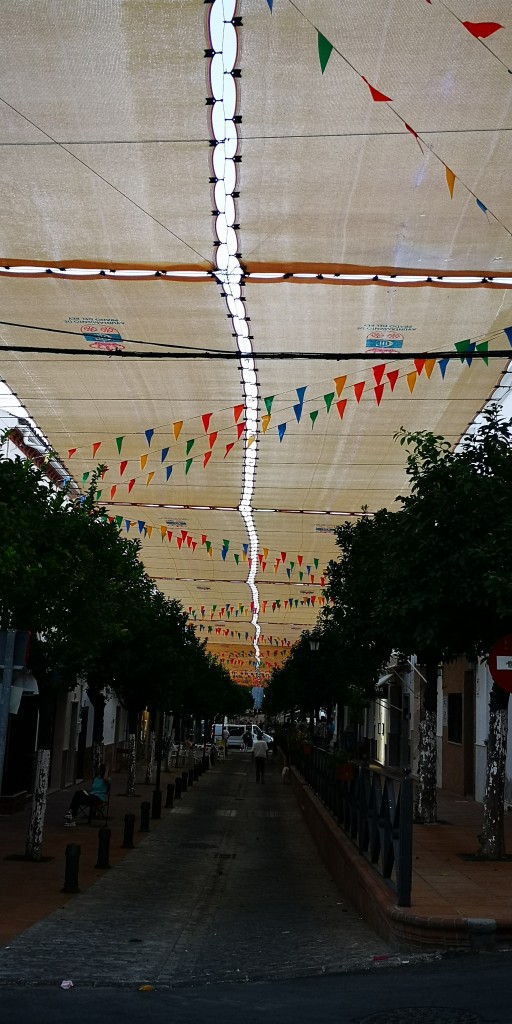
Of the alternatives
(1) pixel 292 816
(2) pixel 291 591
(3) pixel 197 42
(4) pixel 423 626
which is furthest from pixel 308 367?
(2) pixel 291 591

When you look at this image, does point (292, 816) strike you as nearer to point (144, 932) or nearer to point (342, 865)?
point (342, 865)

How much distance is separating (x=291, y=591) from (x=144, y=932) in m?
26.1

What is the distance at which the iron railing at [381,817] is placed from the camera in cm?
959

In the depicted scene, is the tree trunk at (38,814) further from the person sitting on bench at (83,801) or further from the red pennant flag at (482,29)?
the red pennant flag at (482,29)

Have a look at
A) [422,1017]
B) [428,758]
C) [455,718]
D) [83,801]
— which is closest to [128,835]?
[83,801]

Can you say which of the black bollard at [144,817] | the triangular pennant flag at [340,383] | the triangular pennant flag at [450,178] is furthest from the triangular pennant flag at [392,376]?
the black bollard at [144,817]

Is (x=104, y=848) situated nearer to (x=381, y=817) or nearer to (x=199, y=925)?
(x=199, y=925)

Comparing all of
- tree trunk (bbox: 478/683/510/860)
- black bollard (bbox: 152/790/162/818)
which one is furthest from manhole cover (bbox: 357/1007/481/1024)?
black bollard (bbox: 152/790/162/818)

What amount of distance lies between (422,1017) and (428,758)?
38.4 feet

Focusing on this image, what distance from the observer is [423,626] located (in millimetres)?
13719

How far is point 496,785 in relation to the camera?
536 inches

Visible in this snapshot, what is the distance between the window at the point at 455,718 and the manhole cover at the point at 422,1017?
77.0 feet

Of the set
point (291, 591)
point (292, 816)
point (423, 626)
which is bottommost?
point (292, 816)

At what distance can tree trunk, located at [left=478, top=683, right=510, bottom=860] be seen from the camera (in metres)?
13.5
